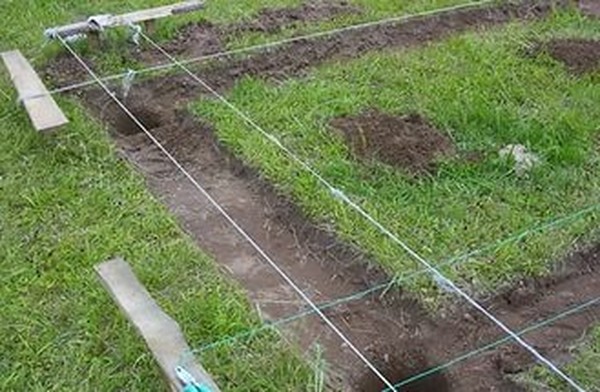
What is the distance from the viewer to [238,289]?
3307 mm

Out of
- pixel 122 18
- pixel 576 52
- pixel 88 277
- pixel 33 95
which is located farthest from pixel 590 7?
pixel 88 277

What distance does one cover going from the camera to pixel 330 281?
3420 millimetres

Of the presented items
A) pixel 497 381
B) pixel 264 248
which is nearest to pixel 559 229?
pixel 497 381

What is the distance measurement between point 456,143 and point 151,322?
7.05 ft

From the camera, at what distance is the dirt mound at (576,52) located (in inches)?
205

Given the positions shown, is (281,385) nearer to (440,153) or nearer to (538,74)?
(440,153)

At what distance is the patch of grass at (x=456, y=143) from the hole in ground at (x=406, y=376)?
1.06 feet

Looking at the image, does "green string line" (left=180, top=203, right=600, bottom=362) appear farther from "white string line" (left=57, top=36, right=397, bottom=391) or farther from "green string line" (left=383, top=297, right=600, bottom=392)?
"green string line" (left=383, top=297, right=600, bottom=392)

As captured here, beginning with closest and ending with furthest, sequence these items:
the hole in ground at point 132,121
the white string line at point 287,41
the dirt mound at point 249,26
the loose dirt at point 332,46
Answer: the hole in ground at point 132,121, the white string line at point 287,41, the loose dirt at point 332,46, the dirt mound at point 249,26

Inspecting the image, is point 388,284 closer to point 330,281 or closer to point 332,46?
point 330,281

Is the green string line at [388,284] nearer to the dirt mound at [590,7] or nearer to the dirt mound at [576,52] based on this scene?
the dirt mound at [576,52]

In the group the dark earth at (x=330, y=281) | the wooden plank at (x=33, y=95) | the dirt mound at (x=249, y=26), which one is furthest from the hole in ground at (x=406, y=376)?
the dirt mound at (x=249, y=26)

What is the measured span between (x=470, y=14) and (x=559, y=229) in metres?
2.86

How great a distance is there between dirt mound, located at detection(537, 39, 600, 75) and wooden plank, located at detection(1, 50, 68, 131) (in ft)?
10.2
